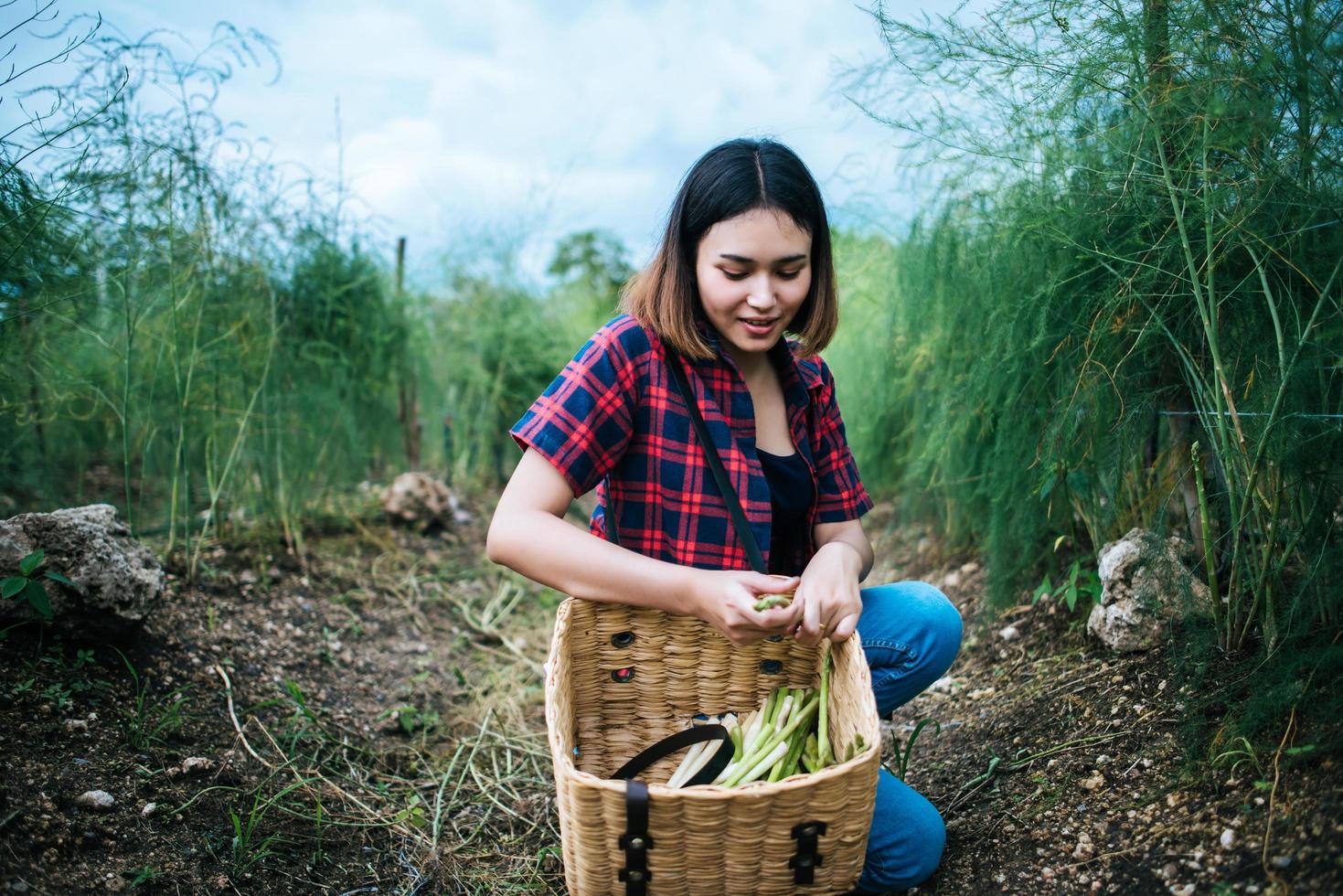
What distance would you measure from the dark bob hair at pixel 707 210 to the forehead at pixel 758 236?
15 mm

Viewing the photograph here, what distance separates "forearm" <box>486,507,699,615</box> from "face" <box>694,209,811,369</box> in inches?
19.2

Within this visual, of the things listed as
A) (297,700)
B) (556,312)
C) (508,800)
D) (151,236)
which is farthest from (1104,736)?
(556,312)

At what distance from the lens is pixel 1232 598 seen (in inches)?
63.9

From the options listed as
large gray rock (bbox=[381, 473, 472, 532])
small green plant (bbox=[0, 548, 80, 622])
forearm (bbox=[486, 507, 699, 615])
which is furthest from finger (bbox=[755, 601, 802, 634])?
large gray rock (bbox=[381, 473, 472, 532])

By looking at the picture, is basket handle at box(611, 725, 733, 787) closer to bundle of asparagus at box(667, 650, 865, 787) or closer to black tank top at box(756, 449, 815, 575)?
bundle of asparagus at box(667, 650, 865, 787)

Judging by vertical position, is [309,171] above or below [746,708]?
above

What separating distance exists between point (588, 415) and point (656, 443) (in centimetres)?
17

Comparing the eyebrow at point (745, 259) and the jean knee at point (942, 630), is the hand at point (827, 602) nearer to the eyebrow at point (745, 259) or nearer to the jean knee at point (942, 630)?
the jean knee at point (942, 630)

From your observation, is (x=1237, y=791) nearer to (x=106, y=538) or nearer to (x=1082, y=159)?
(x=1082, y=159)

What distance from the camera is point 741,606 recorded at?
138 cm

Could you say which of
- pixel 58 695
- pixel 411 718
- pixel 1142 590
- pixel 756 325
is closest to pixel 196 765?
pixel 58 695

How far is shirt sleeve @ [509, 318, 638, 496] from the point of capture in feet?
5.09

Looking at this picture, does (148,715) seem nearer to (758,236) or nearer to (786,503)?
(786,503)

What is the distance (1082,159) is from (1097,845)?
1400mm
